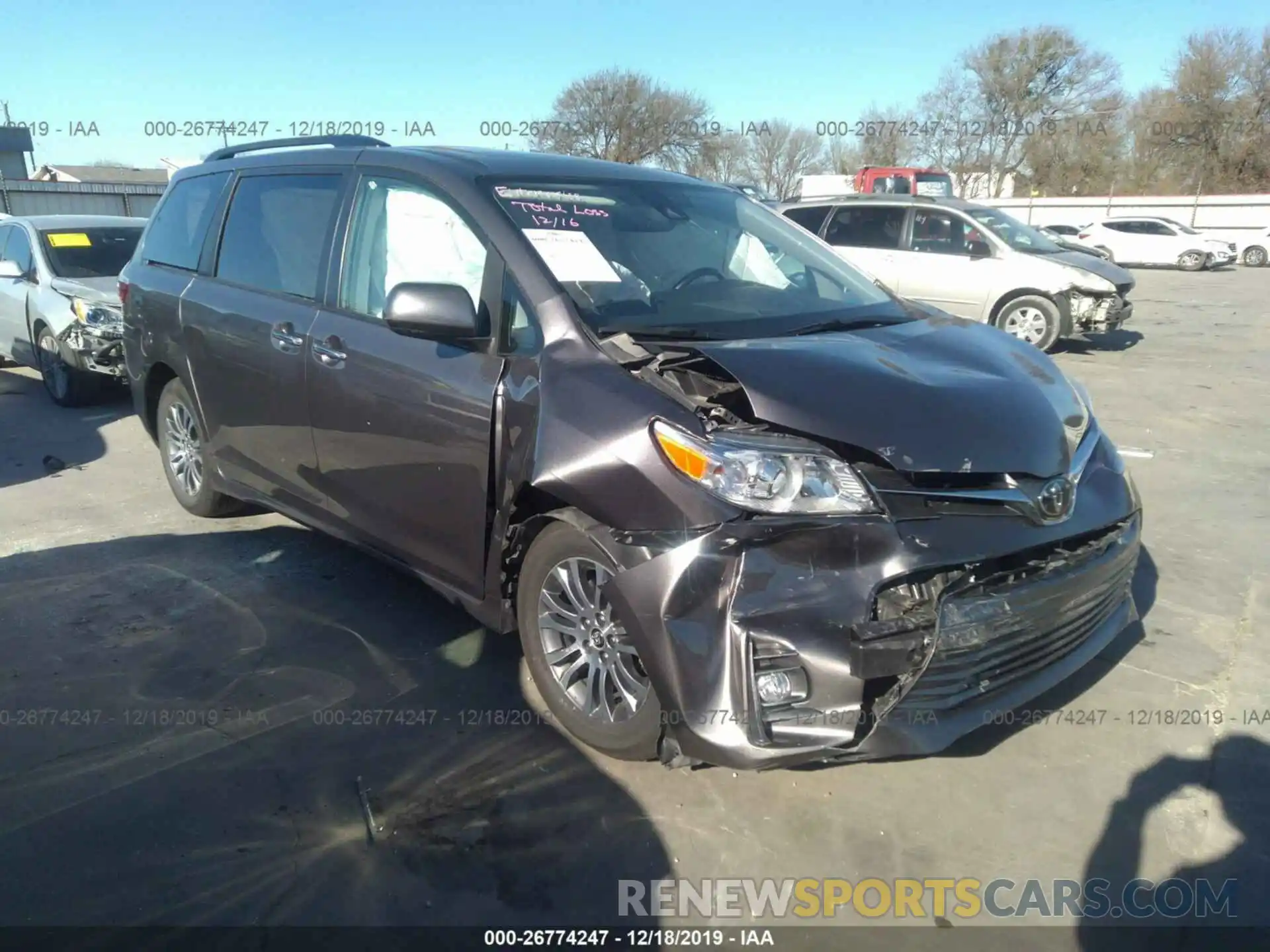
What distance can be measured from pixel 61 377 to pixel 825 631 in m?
8.19

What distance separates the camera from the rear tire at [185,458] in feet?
16.6

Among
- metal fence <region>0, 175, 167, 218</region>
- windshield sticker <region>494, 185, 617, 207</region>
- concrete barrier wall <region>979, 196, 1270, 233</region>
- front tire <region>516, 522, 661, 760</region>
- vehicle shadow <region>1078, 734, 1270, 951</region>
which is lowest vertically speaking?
vehicle shadow <region>1078, 734, 1270, 951</region>

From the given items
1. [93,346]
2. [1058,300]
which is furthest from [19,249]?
[1058,300]

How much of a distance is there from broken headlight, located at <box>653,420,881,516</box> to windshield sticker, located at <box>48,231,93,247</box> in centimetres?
853

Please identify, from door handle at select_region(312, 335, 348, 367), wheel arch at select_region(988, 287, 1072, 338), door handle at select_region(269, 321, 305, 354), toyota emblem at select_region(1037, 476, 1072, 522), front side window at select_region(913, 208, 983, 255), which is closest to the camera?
toyota emblem at select_region(1037, 476, 1072, 522)

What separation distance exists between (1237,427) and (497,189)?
22.7 feet

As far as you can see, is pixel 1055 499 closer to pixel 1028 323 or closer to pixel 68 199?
pixel 1028 323

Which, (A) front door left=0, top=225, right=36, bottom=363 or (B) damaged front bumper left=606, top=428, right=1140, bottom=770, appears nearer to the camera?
(B) damaged front bumper left=606, top=428, right=1140, bottom=770

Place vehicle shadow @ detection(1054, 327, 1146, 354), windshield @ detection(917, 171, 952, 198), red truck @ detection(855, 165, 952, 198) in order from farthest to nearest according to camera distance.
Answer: windshield @ detection(917, 171, 952, 198), red truck @ detection(855, 165, 952, 198), vehicle shadow @ detection(1054, 327, 1146, 354)

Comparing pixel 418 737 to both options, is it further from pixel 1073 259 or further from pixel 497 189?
pixel 1073 259

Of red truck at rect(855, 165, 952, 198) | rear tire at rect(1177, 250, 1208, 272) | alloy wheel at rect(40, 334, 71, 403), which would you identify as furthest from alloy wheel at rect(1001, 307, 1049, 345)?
rear tire at rect(1177, 250, 1208, 272)

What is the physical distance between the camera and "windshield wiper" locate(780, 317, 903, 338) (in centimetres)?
326

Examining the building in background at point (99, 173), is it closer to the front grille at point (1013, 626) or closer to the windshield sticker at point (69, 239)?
→ the windshield sticker at point (69, 239)

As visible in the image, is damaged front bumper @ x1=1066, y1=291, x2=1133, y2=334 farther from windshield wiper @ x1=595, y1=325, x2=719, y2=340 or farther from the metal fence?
the metal fence
